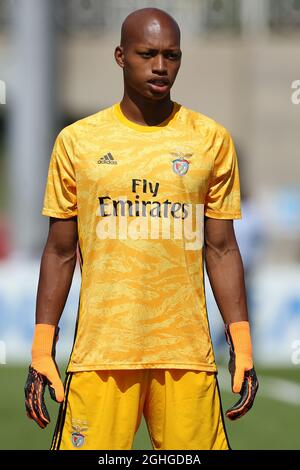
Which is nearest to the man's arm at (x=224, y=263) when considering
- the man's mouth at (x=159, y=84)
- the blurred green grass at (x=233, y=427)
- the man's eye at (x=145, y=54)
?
the man's mouth at (x=159, y=84)

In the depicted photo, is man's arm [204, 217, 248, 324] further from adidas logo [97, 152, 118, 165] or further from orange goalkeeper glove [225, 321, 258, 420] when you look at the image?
adidas logo [97, 152, 118, 165]

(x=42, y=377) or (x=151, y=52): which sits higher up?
(x=151, y=52)

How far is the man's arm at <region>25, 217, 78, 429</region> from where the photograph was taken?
473 centimetres

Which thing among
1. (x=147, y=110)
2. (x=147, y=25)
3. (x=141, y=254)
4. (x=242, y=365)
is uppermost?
(x=147, y=25)

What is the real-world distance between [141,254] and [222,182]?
1.46 ft

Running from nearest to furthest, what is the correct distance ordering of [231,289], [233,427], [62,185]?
[62,185] < [231,289] < [233,427]

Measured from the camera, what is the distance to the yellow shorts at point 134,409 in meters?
4.60

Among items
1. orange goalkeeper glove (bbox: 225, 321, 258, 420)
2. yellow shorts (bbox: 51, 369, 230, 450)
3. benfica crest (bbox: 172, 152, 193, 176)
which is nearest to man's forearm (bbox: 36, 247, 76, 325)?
yellow shorts (bbox: 51, 369, 230, 450)

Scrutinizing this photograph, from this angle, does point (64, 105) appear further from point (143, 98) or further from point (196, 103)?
point (143, 98)

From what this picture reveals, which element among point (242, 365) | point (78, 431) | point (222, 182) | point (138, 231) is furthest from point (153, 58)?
point (78, 431)

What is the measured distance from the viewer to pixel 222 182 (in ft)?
15.5

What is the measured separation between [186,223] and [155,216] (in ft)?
0.42

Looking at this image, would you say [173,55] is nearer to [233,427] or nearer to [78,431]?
[78,431]

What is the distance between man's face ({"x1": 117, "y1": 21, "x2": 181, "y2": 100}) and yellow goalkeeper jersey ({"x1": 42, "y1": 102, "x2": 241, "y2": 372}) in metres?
0.16
